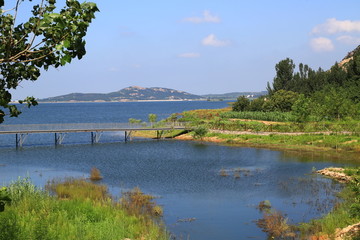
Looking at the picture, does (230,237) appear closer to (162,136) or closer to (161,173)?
(161,173)

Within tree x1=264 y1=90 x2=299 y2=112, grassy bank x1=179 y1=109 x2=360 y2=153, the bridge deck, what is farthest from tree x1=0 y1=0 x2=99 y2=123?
tree x1=264 y1=90 x2=299 y2=112

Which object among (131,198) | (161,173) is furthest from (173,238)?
(161,173)

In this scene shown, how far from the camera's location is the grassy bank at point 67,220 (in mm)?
14442

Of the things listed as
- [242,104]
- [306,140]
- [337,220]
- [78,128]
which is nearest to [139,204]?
[337,220]

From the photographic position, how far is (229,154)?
50.7 meters

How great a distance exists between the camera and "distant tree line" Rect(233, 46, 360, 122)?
228 feet

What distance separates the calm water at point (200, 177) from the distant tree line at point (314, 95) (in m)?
21.0

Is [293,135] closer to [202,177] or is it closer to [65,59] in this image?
[202,177]

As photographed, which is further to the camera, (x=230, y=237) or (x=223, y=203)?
(x=223, y=203)

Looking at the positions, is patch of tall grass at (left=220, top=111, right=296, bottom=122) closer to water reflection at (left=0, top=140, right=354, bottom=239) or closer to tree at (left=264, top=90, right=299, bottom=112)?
tree at (left=264, top=90, right=299, bottom=112)

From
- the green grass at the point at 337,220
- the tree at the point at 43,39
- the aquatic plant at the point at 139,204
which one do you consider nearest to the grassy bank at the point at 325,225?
the green grass at the point at 337,220

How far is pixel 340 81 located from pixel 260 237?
8350 centimetres

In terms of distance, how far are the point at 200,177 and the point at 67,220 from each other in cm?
2015

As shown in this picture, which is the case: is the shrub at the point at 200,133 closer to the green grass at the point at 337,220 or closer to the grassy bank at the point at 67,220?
the grassy bank at the point at 67,220
